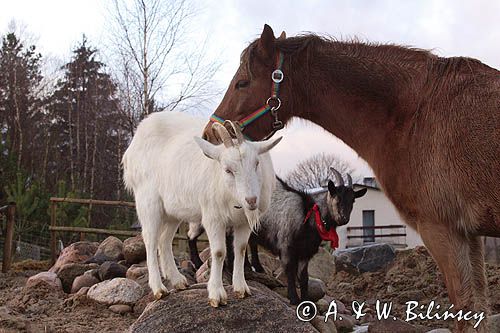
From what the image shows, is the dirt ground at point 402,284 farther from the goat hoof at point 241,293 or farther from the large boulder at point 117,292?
the goat hoof at point 241,293

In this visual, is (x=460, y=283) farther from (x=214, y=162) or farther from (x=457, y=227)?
(x=214, y=162)

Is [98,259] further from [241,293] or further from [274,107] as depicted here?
[274,107]

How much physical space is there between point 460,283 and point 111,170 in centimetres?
2225

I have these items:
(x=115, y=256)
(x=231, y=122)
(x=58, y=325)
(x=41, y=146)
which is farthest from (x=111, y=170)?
(x=231, y=122)

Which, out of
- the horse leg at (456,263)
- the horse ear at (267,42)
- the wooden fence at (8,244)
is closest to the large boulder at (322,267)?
the wooden fence at (8,244)

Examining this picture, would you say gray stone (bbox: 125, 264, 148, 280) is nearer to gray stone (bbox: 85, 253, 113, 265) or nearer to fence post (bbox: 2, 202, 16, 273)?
gray stone (bbox: 85, 253, 113, 265)

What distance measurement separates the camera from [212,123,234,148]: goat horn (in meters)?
3.35

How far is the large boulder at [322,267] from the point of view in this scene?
11.5 meters

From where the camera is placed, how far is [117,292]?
7.49 metres

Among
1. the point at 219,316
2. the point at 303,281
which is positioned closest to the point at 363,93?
the point at 219,316

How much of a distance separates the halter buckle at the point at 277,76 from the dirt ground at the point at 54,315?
4026 millimetres

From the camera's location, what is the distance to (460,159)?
2434 millimetres

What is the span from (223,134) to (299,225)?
5.02 m

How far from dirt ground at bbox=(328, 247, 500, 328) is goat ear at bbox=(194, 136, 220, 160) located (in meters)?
5.25
